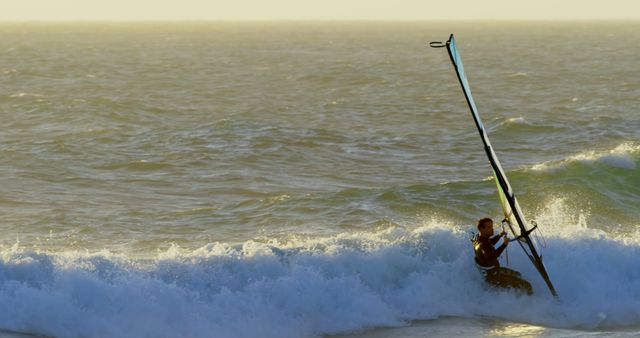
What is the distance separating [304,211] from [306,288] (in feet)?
17.7

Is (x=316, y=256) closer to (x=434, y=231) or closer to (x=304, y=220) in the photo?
(x=434, y=231)

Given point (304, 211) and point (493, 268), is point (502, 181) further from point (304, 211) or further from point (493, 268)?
point (304, 211)

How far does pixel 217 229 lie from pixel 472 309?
566 cm

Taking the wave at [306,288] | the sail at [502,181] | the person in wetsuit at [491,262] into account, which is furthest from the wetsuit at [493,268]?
the sail at [502,181]

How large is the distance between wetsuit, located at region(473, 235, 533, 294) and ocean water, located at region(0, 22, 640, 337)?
164 mm

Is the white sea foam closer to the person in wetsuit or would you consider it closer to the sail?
the sail

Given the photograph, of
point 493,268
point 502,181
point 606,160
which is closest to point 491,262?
point 493,268

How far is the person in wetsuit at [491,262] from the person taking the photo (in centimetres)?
1254

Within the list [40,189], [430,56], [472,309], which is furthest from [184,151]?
[430,56]

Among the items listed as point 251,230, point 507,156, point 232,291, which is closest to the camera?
point 232,291

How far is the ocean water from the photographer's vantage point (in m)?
12.5

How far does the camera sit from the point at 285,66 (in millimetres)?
62219

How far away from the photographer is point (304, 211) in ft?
60.0

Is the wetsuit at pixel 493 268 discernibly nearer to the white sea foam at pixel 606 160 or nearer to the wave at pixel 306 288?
the wave at pixel 306 288
